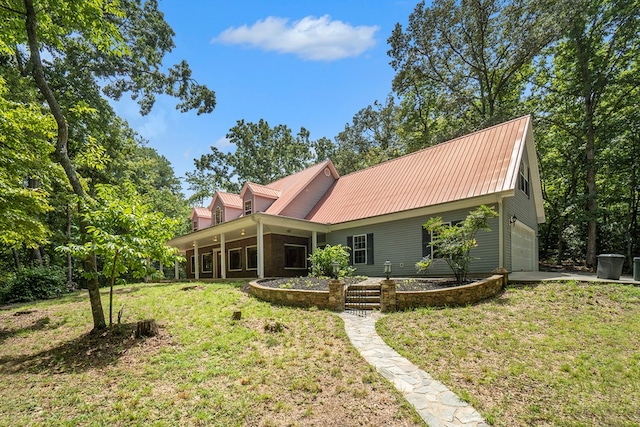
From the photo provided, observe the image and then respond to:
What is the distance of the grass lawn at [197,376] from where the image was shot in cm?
362

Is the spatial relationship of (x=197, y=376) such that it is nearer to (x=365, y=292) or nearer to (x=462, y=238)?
(x=365, y=292)

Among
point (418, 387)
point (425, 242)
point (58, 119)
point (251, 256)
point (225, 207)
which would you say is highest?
point (58, 119)

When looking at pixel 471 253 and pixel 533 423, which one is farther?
pixel 471 253

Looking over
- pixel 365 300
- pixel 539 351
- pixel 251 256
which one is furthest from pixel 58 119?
pixel 251 256

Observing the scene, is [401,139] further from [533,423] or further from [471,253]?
[533,423]

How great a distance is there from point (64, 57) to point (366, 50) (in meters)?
15.3

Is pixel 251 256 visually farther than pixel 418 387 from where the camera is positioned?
Yes

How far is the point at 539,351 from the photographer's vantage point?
5.08 metres

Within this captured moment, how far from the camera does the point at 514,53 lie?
19.4 metres

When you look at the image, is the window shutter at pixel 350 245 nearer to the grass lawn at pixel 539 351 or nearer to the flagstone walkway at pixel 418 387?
the grass lawn at pixel 539 351

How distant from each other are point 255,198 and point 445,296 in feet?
41.6

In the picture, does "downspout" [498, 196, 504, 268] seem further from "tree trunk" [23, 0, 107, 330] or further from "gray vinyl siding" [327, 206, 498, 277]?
"tree trunk" [23, 0, 107, 330]

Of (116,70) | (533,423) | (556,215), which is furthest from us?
(556,215)

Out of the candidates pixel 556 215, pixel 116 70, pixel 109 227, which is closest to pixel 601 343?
pixel 109 227
